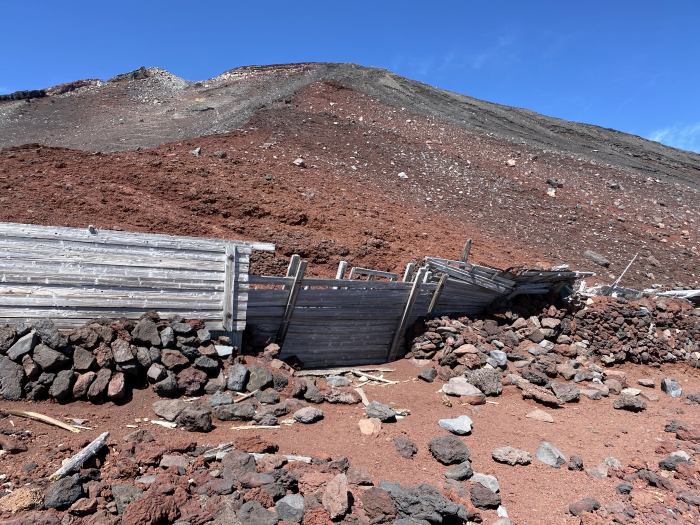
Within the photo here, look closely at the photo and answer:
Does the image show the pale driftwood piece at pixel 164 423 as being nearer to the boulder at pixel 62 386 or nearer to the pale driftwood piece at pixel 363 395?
the boulder at pixel 62 386

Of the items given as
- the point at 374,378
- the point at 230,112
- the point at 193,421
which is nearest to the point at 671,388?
the point at 374,378

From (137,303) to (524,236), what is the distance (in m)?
11.3

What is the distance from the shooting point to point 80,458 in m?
3.80

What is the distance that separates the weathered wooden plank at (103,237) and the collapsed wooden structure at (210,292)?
11 millimetres

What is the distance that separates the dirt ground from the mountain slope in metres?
13.6

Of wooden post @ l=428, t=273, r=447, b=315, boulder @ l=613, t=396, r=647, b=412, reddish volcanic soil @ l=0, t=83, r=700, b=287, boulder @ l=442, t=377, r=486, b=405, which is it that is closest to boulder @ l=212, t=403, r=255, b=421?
boulder @ l=442, t=377, r=486, b=405

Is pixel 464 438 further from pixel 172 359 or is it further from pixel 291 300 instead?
pixel 172 359

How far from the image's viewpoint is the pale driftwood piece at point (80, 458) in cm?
363

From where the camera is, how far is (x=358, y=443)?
515 cm

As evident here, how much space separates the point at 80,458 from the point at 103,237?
2.59 metres

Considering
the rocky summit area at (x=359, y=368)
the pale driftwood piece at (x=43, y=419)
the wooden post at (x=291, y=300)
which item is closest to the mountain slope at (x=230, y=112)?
the rocky summit area at (x=359, y=368)

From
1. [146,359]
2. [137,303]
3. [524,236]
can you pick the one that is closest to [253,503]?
[146,359]

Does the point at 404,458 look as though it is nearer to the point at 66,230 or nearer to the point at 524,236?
the point at 66,230

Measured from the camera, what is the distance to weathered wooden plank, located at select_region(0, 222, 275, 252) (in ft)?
17.3
